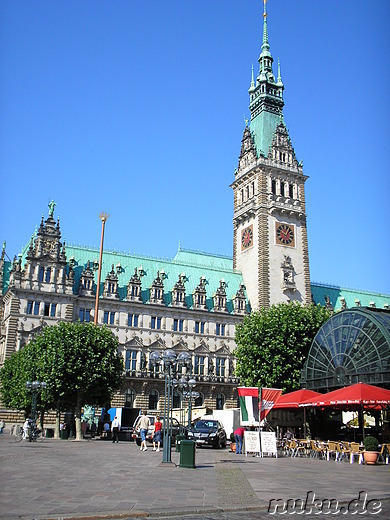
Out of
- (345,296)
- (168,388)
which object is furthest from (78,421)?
(345,296)

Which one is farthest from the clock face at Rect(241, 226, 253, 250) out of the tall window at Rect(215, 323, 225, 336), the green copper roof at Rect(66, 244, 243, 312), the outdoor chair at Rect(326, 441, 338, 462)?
the outdoor chair at Rect(326, 441, 338, 462)

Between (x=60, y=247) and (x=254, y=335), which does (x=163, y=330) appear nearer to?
(x=60, y=247)

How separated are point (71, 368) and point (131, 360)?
69.0 feet

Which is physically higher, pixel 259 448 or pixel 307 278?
pixel 307 278

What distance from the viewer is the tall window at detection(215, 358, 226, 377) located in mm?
80188

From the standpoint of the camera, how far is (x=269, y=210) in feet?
285

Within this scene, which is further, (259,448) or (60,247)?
(60,247)

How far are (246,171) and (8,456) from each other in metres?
70.4

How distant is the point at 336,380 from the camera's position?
43938 millimetres

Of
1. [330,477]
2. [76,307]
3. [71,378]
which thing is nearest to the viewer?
[330,477]

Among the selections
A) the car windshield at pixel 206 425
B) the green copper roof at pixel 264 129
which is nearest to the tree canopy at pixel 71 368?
the car windshield at pixel 206 425

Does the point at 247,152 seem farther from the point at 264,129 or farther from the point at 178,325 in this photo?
the point at 178,325

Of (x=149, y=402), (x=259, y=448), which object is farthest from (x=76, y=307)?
(x=259, y=448)

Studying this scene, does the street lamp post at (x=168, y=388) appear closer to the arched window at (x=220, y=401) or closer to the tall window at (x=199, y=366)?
the tall window at (x=199, y=366)
